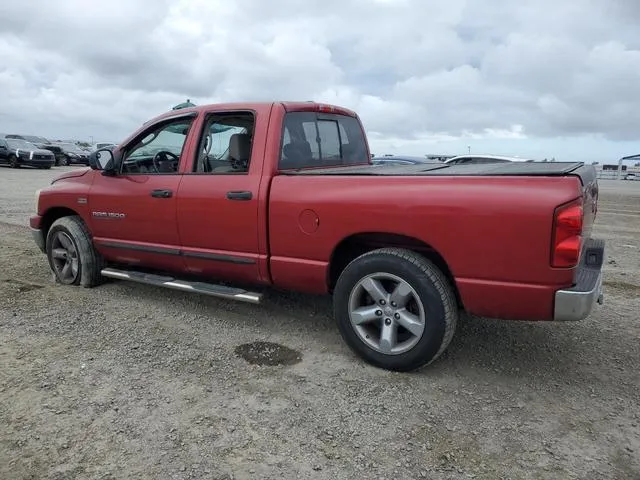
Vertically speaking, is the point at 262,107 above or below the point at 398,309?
above

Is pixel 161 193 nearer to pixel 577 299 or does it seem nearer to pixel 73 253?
pixel 73 253

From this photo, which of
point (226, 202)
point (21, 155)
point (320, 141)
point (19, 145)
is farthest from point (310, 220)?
point (19, 145)

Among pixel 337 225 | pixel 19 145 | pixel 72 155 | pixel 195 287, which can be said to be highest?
pixel 19 145

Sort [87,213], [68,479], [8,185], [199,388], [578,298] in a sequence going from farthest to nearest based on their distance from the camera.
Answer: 1. [8,185]
2. [87,213]
3. [199,388]
4. [578,298]
5. [68,479]

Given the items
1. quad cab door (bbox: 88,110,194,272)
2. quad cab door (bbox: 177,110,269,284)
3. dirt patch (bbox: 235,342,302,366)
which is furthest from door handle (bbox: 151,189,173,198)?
dirt patch (bbox: 235,342,302,366)

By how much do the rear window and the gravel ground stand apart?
4.54ft

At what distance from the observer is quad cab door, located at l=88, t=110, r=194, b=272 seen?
14.9 ft

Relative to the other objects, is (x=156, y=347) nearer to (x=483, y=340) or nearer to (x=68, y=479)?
(x=68, y=479)

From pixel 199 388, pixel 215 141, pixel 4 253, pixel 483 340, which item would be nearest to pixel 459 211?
pixel 483 340

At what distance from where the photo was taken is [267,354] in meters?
3.82

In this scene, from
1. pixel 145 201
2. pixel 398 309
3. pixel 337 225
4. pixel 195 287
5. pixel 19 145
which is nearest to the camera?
pixel 398 309

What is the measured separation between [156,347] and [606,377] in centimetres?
318

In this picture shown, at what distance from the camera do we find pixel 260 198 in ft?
12.8

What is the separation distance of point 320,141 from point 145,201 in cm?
167
